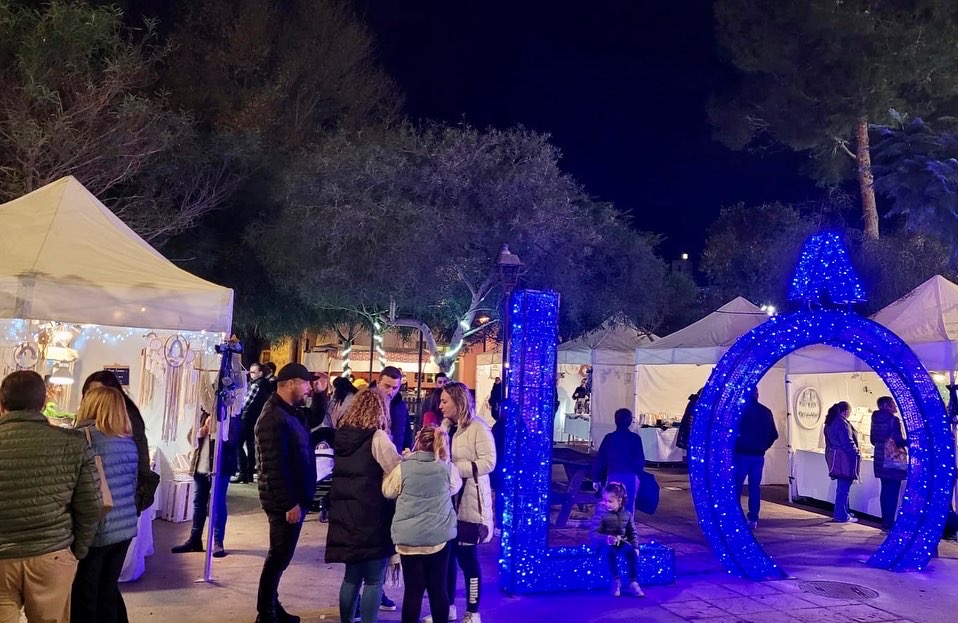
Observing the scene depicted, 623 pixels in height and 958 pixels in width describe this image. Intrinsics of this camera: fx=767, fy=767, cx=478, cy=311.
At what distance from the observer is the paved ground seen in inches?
208

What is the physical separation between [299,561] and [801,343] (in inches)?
188

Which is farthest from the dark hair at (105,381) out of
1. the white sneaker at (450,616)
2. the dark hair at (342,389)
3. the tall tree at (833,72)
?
the tall tree at (833,72)

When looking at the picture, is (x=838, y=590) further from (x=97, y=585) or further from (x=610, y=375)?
(x=610, y=375)

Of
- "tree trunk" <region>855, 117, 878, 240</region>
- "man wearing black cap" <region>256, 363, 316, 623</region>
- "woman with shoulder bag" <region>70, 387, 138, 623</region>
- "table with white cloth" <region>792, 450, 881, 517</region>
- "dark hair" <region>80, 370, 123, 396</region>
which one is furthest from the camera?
"tree trunk" <region>855, 117, 878, 240</region>

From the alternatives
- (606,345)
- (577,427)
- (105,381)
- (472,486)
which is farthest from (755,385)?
(577,427)

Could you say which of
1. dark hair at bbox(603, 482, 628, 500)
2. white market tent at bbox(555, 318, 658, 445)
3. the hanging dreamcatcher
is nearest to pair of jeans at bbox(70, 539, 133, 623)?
dark hair at bbox(603, 482, 628, 500)

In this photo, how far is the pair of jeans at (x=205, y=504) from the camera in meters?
6.55

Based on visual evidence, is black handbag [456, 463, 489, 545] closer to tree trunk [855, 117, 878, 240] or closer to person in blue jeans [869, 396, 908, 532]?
person in blue jeans [869, 396, 908, 532]

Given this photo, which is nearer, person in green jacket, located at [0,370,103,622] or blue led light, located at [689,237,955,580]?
person in green jacket, located at [0,370,103,622]

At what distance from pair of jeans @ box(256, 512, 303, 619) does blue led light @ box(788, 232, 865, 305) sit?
496 centimetres

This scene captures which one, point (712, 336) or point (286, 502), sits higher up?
point (712, 336)

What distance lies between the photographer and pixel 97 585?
12.2 ft

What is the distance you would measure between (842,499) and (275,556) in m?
7.40

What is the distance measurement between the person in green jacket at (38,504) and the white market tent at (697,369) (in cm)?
923
